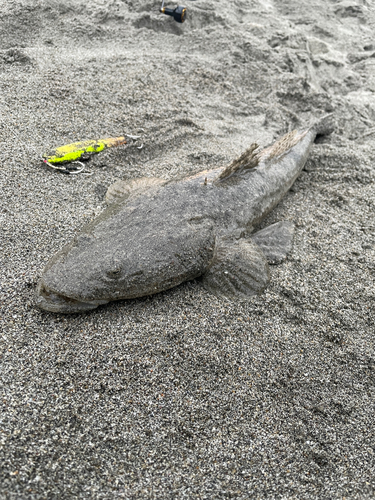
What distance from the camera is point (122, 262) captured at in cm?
244

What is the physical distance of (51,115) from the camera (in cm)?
406

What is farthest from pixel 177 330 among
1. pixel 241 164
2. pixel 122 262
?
pixel 241 164

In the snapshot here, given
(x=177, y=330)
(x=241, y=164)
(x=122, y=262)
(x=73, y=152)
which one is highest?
(x=241, y=164)

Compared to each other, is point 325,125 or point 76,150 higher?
point 325,125

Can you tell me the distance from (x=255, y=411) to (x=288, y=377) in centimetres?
34

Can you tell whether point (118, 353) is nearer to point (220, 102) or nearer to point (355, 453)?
point (355, 453)

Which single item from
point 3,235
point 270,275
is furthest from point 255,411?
point 3,235

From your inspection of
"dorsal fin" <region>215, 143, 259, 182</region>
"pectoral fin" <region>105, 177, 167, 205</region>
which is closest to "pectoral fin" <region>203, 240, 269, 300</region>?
"dorsal fin" <region>215, 143, 259, 182</region>

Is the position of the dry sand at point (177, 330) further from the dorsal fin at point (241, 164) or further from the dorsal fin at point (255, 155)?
the dorsal fin at point (241, 164)

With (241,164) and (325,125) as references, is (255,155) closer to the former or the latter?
(241,164)

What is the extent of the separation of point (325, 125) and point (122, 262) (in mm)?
3896

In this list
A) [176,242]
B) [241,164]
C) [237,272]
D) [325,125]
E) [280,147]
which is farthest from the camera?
[325,125]

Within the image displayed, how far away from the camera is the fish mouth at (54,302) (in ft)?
7.43

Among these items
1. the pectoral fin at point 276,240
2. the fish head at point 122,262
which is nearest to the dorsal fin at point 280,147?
the pectoral fin at point 276,240
